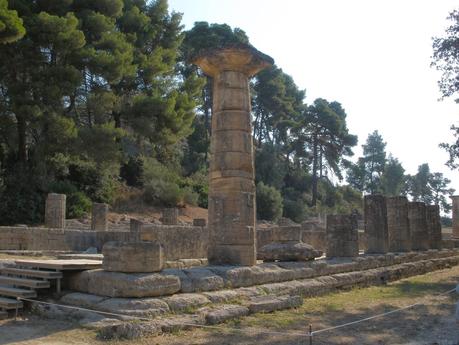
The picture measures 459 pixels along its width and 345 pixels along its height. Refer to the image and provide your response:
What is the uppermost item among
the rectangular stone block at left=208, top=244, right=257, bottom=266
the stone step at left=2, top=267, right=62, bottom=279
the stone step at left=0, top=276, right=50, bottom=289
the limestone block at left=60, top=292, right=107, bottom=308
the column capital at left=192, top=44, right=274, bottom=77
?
the column capital at left=192, top=44, right=274, bottom=77

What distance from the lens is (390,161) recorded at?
236ft

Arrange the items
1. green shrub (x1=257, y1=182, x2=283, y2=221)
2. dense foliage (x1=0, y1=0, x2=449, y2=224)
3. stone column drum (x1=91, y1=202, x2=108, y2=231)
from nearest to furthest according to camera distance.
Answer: stone column drum (x1=91, y1=202, x2=108, y2=231), dense foliage (x1=0, y1=0, x2=449, y2=224), green shrub (x1=257, y1=182, x2=283, y2=221)

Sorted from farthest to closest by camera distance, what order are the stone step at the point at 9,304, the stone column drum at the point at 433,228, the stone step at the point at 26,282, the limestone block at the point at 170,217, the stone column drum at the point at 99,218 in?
the limestone block at the point at 170,217 < the stone column drum at the point at 99,218 < the stone column drum at the point at 433,228 < the stone step at the point at 26,282 < the stone step at the point at 9,304

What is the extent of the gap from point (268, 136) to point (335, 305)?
45.6 m

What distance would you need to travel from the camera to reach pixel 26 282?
797 cm

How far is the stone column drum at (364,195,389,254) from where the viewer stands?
15336 millimetres

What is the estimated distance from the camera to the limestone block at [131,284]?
7.18 metres

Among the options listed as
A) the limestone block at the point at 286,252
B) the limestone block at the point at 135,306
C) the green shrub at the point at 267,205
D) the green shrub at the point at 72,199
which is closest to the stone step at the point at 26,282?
the limestone block at the point at 135,306

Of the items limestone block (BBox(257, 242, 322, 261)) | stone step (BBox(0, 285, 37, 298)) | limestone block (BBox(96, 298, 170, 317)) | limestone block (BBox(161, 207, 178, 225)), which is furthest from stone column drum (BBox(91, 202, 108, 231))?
limestone block (BBox(96, 298, 170, 317))

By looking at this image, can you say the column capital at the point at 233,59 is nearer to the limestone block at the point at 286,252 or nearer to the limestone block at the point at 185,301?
the limestone block at the point at 286,252

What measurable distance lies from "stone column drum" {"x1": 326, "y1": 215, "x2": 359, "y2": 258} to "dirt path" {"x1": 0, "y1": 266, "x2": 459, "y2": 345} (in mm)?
2769

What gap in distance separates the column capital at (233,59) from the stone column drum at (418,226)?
36.3ft

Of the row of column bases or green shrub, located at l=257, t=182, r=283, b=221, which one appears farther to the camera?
green shrub, located at l=257, t=182, r=283, b=221

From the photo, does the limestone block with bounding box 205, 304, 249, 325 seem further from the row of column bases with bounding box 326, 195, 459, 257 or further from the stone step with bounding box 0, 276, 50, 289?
the row of column bases with bounding box 326, 195, 459, 257
